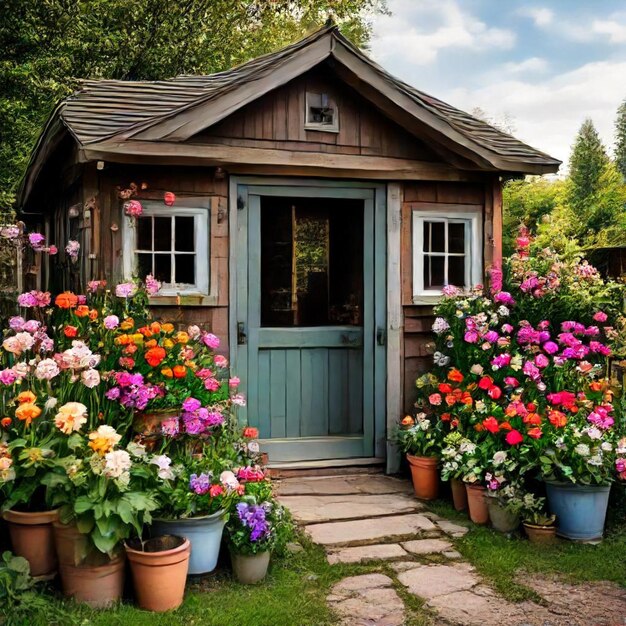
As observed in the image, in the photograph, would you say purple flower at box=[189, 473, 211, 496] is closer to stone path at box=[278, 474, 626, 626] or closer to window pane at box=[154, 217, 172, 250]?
stone path at box=[278, 474, 626, 626]

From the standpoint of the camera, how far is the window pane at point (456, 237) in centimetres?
673

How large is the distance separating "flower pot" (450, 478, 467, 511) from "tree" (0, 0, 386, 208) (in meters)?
10.4

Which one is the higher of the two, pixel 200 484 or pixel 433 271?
pixel 433 271

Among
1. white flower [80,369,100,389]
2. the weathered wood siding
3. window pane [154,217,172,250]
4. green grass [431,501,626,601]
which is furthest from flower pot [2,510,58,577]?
the weathered wood siding

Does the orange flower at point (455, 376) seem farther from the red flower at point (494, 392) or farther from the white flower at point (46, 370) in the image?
the white flower at point (46, 370)

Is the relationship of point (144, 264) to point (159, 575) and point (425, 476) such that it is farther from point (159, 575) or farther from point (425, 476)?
point (159, 575)

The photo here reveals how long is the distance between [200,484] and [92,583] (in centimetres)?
70

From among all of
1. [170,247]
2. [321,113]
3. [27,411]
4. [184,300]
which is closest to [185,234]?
[170,247]

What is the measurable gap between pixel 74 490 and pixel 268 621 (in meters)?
1.13

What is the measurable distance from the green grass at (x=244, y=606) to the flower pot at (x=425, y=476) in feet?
4.54

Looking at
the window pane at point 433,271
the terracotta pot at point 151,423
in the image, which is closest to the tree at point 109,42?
the window pane at point 433,271

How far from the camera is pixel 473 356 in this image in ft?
19.4

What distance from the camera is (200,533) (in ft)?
13.2

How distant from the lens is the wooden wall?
6.50 m
